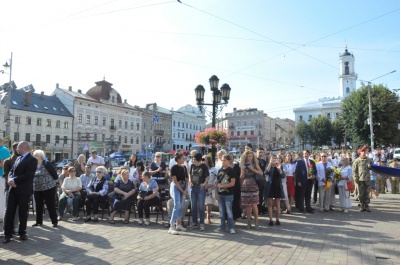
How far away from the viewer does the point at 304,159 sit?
10859 mm

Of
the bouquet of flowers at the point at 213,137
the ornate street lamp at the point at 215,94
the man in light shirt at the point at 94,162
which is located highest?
the ornate street lamp at the point at 215,94

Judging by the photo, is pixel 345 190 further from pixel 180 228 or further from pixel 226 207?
pixel 180 228

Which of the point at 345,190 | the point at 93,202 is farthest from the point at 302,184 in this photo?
the point at 93,202

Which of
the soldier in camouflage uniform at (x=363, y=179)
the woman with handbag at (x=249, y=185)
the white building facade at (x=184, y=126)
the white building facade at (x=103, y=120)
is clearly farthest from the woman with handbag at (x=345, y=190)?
the white building facade at (x=184, y=126)

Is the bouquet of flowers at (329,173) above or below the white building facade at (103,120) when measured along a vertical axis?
below

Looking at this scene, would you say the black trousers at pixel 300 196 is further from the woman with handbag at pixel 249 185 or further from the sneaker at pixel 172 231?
the sneaker at pixel 172 231

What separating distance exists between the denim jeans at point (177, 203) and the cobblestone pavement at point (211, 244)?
39 centimetres

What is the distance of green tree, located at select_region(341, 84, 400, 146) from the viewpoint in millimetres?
40938

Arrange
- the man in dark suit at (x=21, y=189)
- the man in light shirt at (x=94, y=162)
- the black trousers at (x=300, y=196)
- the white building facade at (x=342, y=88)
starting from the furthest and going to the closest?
1. the white building facade at (x=342, y=88)
2. the man in light shirt at (x=94, y=162)
3. the black trousers at (x=300, y=196)
4. the man in dark suit at (x=21, y=189)

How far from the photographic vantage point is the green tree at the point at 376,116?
40.9m

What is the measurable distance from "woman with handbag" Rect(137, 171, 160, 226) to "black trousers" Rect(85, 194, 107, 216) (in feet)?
3.76

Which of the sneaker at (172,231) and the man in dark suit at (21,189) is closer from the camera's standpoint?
the man in dark suit at (21,189)

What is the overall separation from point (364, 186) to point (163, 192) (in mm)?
6620

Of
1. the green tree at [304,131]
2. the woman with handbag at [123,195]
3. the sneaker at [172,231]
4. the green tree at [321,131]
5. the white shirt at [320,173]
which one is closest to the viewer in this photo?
the sneaker at [172,231]
